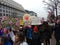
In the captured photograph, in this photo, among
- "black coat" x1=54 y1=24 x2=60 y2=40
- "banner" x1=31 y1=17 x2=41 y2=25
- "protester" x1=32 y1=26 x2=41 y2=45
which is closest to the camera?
"black coat" x1=54 y1=24 x2=60 y2=40

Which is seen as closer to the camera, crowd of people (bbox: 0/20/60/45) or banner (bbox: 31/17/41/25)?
crowd of people (bbox: 0/20/60/45)

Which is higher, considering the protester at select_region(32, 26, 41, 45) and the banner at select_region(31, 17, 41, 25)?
the banner at select_region(31, 17, 41, 25)

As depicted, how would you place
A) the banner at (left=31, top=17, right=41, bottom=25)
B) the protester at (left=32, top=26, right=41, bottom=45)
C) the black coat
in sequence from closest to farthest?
the black coat < the protester at (left=32, top=26, right=41, bottom=45) < the banner at (left=31, top=17, right=41, bottom=25)

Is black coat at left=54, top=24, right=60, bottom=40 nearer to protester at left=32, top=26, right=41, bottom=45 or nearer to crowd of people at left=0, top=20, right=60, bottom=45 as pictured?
crowd of people at left=0, top=20, right=60, bottom=45

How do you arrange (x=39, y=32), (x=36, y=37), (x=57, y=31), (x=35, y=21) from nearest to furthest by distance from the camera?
(x=57, y=31) < (x=36, y=37) < (x=39, y=32) < (x=35, y=21)

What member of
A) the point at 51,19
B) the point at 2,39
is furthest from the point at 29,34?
the point at 2,39

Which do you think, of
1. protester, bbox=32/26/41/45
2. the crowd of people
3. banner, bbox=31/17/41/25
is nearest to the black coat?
the crowd of people

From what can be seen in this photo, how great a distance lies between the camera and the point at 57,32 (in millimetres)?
9609

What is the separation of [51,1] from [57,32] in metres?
34.8

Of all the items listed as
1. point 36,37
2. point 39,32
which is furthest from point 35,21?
point 36,37

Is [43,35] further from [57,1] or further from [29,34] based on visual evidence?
[57,1]

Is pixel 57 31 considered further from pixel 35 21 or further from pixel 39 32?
pixel 35 21

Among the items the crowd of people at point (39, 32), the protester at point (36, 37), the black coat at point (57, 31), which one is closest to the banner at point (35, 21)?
the crowd of people at point (39, 32)

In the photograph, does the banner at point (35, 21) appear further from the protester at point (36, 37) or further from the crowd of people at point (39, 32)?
the protester at point (36, 37)
